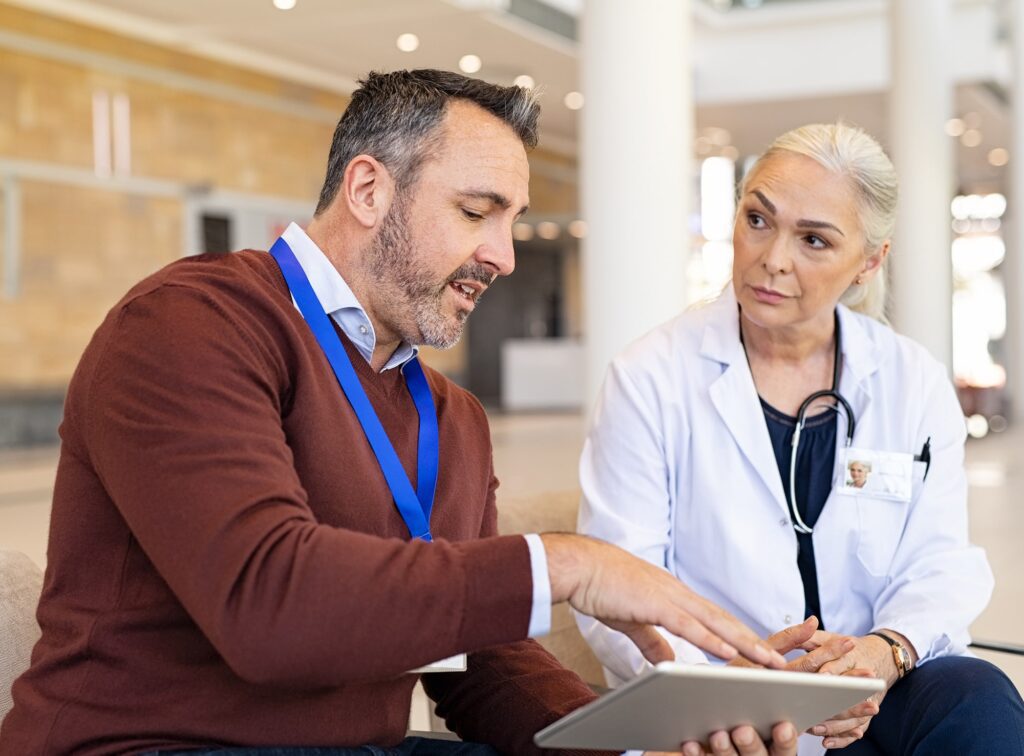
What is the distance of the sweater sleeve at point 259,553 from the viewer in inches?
52.4

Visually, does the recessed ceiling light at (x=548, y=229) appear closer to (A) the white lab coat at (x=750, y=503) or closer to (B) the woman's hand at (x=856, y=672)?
(A) the white lab coat at (x=750, y=503)

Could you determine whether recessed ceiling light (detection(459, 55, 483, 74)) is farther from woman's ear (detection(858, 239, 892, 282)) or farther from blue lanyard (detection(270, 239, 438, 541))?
blue lanyard (detection(270, 239, 438, 541))

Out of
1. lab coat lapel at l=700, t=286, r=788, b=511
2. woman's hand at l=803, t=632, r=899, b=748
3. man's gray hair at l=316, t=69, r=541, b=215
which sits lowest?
woman's hand at l=803, t=632, r=899, b=748

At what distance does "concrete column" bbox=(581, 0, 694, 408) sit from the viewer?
693 centimetres

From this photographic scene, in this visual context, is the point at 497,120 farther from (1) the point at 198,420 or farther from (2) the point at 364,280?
(1) the point at 198,420

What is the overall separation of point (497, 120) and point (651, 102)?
5.28 metres

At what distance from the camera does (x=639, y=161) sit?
272 inches

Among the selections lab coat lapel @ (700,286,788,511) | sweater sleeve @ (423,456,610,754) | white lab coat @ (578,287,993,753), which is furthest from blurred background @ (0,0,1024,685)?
sweater sleeve @ (423,456,610,754)

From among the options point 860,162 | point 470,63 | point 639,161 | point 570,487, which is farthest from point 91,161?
point 860,162

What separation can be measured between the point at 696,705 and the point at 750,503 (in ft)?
3.35

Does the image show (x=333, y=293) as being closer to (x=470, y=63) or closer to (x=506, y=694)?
(x=506, y=694)

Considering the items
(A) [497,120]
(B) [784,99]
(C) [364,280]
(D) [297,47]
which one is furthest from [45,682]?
(B) [784,99]

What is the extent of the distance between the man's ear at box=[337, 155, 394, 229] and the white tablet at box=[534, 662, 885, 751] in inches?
29.7

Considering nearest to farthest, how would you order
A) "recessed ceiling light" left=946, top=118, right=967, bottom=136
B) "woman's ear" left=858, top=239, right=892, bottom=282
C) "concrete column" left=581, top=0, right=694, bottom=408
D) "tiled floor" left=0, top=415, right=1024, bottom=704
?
"woman's ear" left=858, top=239, right=892, bottom=282, "tiled floor" left=0, top=415, right=1024, bottom=704, "concrete column" left=581, top=0, right=694, bottom=408, "recessed ceiling light" left=946, top=118, right=967, bottom=136
